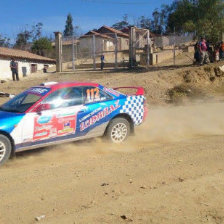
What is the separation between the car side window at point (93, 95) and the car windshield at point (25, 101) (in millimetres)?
838

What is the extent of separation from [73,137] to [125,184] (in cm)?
233

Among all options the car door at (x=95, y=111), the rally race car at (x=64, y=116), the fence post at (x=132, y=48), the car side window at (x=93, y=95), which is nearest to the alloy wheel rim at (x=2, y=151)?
the rally race car at (x=64, y=116)

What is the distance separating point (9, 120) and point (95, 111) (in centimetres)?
188

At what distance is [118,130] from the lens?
8.01 meters

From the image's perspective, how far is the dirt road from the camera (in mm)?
4254

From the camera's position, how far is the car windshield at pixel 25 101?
6934 mm

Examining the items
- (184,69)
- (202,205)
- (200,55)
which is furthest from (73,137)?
(200,55)

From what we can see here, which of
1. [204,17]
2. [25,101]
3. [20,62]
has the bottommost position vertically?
[25,101]

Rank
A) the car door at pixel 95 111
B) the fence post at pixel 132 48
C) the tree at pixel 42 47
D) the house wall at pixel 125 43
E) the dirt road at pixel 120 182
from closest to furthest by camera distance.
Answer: the dirt road at pixel 120 182 → the car door at pixel 95 111 → the fence post at pixel 132 48 → the house wall at pixel 125 43 → the tree at pixel 42 47

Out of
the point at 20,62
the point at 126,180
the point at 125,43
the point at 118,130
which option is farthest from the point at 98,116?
the point at 20,62

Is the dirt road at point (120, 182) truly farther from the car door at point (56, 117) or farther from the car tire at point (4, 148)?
the car door at point (56, 117)

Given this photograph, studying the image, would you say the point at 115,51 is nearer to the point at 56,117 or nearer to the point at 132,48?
the point at 132,48

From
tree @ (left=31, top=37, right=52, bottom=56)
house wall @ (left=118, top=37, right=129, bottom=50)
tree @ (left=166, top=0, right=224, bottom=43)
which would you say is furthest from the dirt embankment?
tree @ (left=31, top=37, right=52, bottom=56)

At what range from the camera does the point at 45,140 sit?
6.90 m
